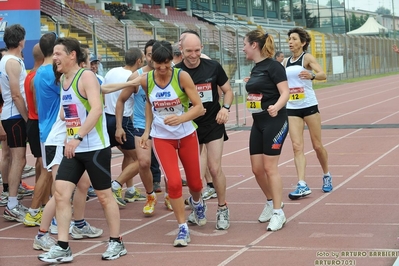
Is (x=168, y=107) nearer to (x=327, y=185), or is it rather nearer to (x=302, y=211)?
(x=302, y=211)

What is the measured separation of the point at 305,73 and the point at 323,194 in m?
1.55

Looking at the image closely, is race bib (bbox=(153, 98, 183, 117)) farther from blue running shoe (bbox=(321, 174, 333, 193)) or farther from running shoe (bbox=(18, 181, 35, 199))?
running shoe (bbox=(18, 181, 35, 199))

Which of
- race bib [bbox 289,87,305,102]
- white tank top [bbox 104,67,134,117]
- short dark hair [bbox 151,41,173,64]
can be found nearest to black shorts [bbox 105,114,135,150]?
white tank top [bbox 104,67,134,117]

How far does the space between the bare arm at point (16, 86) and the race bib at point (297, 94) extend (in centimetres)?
337

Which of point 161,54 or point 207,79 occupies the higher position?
point 161,54

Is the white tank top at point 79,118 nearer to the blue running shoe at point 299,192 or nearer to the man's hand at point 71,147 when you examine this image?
the man's hand at point 71,147

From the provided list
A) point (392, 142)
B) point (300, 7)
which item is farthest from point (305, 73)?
point (300, 7)

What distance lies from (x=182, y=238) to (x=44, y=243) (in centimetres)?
130

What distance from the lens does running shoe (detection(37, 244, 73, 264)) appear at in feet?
A: 23.0

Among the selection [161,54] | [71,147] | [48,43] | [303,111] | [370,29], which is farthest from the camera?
[370,29]

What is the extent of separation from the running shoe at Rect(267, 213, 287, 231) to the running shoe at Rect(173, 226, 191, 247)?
0.89 metres

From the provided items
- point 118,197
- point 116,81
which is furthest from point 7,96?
point 118,197

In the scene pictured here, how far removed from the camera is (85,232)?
8.23 metres

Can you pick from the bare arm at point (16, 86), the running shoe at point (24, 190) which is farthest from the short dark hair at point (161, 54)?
the running shoe at point (24, 190)
